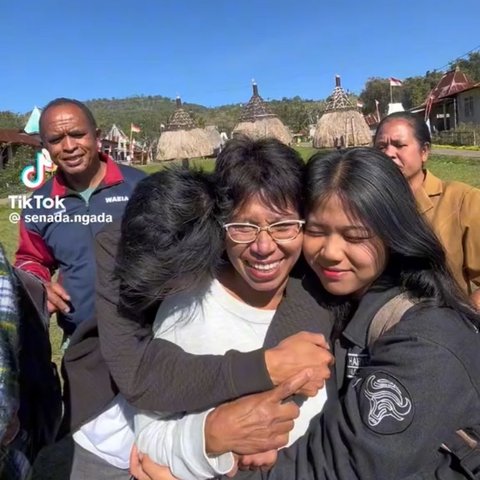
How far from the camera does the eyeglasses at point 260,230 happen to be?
61.3 inches

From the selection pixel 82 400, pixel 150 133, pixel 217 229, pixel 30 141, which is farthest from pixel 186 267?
pixel 150 133

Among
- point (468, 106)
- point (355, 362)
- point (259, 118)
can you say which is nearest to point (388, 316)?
point (355, 362)

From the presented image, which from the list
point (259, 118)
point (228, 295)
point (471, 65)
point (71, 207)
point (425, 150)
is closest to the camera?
point (228, 295)

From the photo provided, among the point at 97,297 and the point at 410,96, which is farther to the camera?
the point at 410,96

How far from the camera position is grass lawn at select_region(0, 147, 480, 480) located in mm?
3622

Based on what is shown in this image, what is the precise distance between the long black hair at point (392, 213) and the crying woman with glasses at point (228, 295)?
130 millimetres

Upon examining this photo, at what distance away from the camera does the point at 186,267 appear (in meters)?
1.50

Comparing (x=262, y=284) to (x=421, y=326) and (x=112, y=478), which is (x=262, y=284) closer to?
(x=421, y=326)

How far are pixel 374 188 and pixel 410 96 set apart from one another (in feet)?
202

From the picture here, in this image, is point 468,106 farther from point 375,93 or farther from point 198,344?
point 198,344

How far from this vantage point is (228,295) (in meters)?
1.66

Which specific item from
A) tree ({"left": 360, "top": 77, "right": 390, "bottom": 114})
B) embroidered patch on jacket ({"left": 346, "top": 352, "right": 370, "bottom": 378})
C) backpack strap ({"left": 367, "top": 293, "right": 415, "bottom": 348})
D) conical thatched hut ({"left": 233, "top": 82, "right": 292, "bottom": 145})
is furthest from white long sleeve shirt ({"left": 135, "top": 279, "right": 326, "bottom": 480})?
tree ({"left": 360, "top": 77, "right": 390, "bottom": 114})

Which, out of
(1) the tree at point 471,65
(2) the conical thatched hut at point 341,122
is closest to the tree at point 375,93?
(1) the tree at point 471,65

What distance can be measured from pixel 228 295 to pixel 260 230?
0.76ft
